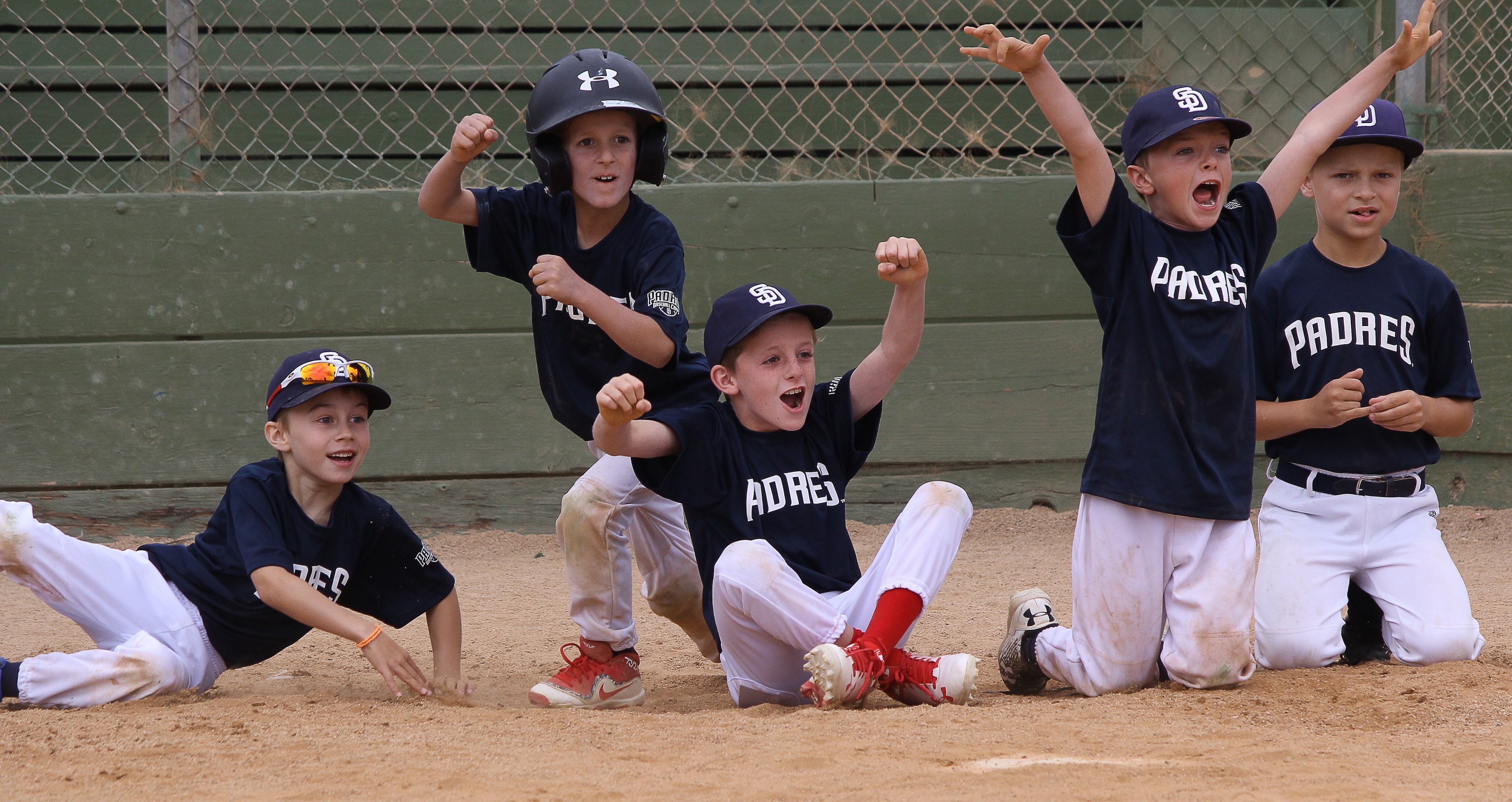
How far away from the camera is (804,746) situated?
6.91ft

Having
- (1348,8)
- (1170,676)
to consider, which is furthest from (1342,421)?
(1348,8)

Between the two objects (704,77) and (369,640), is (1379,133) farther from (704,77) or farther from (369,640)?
(704,77)

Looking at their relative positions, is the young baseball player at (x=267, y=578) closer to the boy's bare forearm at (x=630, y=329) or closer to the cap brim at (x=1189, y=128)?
the boy's bare forearm at (x=630, y=329)

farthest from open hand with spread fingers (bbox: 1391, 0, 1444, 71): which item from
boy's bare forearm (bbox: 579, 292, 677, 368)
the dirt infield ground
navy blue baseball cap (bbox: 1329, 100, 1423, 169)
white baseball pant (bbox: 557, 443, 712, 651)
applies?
white baseball pant (bbox: 557, 443, 712, 651)

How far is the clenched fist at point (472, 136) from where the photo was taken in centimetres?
288

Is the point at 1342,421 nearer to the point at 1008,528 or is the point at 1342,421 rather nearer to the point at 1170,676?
the point at 1170,676

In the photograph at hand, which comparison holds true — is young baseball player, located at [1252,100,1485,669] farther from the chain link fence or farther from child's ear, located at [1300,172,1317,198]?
the chain link fence

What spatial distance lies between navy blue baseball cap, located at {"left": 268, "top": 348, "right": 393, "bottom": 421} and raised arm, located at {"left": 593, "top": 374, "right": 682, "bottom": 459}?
2.51 feet

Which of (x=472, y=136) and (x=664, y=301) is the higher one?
(x=472, y=136)

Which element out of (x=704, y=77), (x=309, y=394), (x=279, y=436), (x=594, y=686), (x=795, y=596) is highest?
(x=704, y=77)

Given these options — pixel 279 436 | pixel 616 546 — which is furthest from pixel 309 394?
pixel 616 546

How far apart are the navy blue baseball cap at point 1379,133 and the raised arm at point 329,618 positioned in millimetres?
2565

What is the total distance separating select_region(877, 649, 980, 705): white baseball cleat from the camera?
8.61ft

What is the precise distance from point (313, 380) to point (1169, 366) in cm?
202
